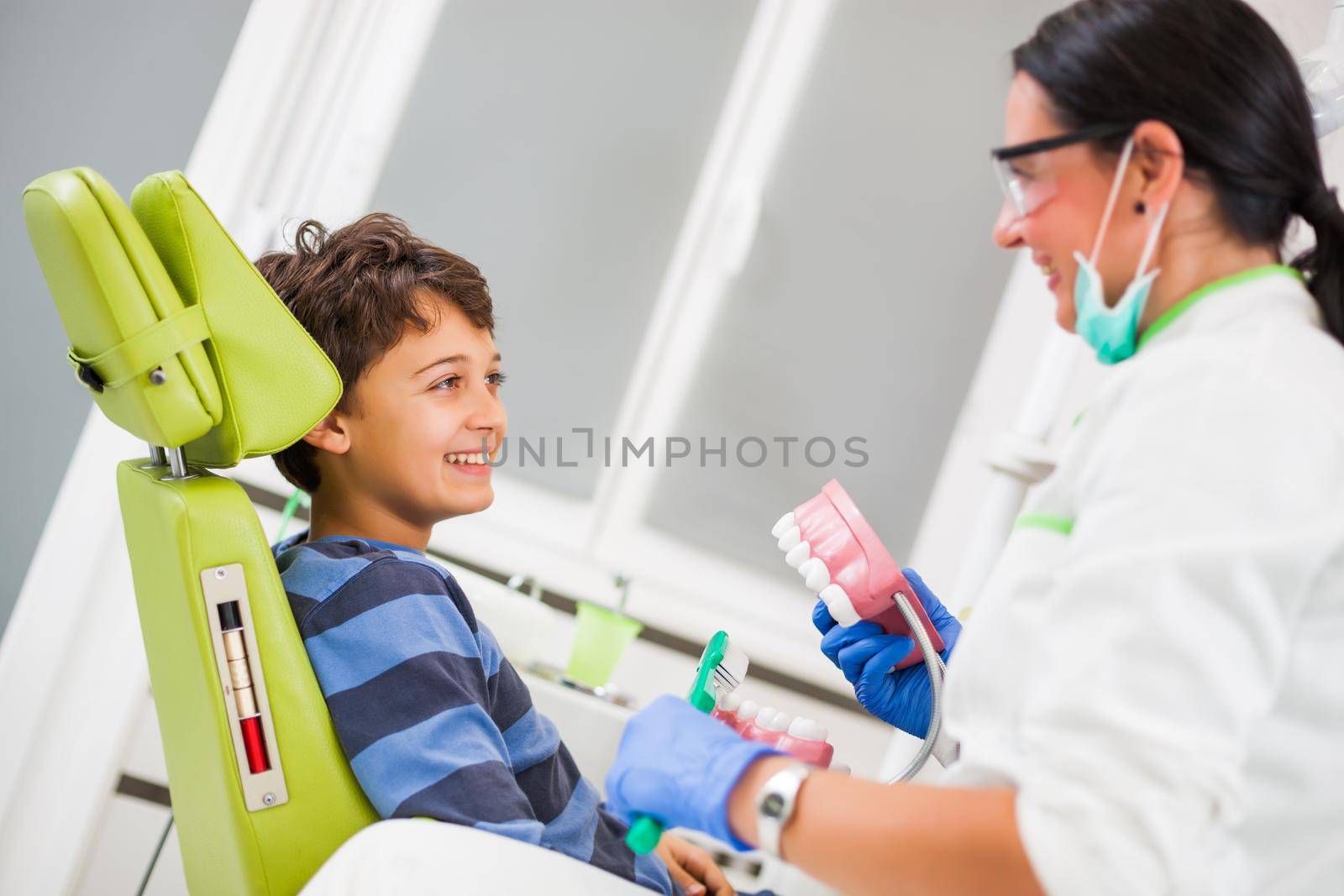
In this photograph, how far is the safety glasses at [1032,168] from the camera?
0.82 m

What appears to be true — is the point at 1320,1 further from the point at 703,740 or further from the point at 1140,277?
the point at 703,740

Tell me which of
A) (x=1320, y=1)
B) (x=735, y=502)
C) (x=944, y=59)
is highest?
(x=1320, y=1)

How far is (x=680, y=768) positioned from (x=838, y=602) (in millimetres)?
481

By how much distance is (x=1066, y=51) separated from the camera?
0.84 m

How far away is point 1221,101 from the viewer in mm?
784

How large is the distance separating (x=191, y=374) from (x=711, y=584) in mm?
1746

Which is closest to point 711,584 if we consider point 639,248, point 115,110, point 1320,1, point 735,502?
point 735,502

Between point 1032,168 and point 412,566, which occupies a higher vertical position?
point 1032,168

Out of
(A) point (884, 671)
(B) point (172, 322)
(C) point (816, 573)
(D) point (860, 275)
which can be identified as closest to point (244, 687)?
(B) point (172, 322)

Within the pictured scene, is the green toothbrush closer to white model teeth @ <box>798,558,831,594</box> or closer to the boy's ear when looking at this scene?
white model teeth @ <box>798,558,831,594</box>

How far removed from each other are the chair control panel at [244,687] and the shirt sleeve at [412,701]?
6cm

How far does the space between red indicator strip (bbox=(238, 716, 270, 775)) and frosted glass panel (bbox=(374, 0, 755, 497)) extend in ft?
5.11

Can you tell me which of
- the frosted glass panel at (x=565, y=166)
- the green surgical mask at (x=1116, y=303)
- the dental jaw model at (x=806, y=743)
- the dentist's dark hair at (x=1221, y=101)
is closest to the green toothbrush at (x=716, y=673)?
the dental jaw model at (x=806, y=743)

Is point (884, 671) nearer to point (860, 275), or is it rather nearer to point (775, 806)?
point (775, 806)
